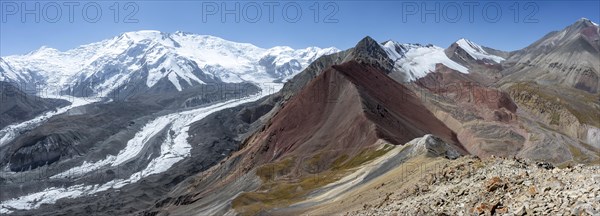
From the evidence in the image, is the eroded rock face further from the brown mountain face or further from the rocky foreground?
the rocky foreground

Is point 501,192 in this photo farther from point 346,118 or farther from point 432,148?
point 346,118

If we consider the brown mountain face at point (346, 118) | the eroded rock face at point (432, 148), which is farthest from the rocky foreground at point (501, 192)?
the brown mountain face at point (346, 118)

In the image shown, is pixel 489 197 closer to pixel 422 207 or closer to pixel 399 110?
pixel 422 207

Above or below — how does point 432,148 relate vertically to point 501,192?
below

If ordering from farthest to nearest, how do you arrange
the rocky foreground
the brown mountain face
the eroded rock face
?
the brown mountain face
the eroded rock face
the rocky foreground

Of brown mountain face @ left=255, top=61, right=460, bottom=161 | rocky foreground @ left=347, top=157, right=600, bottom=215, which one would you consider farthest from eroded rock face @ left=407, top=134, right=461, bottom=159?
rocky foreground @ left=347, top=157, right=600, bottom=215

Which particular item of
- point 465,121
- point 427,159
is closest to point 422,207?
point 427,159

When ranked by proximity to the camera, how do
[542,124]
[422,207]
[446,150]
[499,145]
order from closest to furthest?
[422,207] → [446,150] → [499,145] → [542,124]

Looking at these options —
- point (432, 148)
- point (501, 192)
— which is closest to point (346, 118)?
point (432, 148)

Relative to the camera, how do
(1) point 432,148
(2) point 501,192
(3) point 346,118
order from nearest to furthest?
(2) point 501,192
(1) point 432,148
(3) point 346,118
